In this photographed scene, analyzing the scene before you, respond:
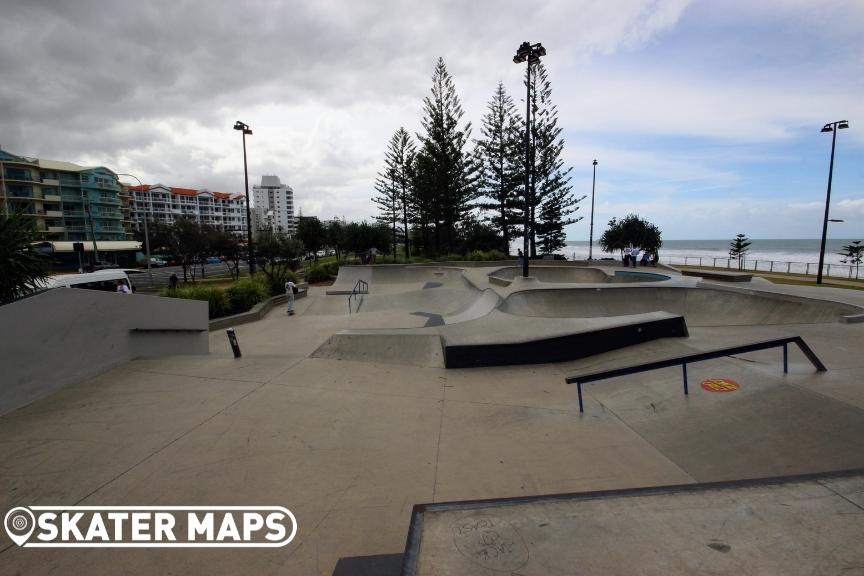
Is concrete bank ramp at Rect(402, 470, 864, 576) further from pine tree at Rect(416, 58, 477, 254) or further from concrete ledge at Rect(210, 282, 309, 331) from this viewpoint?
pine tree at Rect(416, 58, 477, 254)

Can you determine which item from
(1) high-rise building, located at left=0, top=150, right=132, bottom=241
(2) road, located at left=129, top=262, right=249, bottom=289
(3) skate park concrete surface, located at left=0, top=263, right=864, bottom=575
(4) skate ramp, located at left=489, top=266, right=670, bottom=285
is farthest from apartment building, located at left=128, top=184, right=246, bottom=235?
(3) skate park concrete surface, located at left=0, top=263, right=864, bottom=575

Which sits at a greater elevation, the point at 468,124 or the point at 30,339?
the point at 468,124

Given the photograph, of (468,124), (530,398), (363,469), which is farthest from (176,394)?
(468,124)

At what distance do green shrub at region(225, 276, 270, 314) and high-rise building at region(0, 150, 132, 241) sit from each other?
49116mm

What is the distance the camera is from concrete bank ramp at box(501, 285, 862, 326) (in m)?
10.2

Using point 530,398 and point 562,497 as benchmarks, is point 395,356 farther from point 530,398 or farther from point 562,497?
point 562,497

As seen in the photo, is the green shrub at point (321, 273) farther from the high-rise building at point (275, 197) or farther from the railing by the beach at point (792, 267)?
the high-rise building at point (275, 197)

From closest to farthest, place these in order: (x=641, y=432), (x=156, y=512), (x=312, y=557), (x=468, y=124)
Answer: (x=312, y=557), (x=156, y=512), (x=641, y=432), (x=468, y=124)

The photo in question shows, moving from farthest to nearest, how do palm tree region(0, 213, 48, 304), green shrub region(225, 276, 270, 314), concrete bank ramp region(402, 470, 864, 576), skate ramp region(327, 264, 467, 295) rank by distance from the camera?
skate ramp region(327, 264, 467, 295)
green shrub region(225, 276, 270, 314)
palm tree region(0, 213, 48, 304)
concrete bank ramp region(402, 470, 864, 576)

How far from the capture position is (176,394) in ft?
17.3

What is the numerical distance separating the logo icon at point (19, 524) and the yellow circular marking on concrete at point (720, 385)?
6.79 metres

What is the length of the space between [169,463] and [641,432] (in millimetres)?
4798

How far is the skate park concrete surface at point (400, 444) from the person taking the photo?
250 cm

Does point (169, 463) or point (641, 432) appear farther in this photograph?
point (641, 432)
